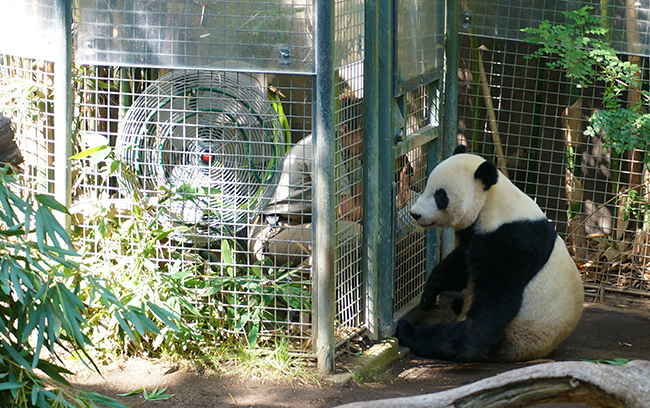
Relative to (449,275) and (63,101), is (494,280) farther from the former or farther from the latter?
(63,101)

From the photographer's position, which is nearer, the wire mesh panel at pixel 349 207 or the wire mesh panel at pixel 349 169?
the wire mesh panel at pixel 349 169

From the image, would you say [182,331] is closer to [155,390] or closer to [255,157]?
[155,390]

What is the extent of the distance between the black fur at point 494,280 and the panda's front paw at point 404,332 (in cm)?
19

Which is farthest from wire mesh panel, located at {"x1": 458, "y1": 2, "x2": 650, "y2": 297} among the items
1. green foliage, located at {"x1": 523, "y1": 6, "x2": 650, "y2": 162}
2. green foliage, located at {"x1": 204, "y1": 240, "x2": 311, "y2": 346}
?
green foliage, located at {"x1": 204, "y1": 240, "x2": 311, "y2": 346}

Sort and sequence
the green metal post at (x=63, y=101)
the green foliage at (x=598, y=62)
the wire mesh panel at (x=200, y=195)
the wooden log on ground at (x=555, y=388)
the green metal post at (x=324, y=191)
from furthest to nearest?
the green foliage at (x=598, y=62) → the wire mesh panel at (x=200, y=195) → the green metal post at (x=63, y=101) → the green metal post at (x=324, y=191) → the wooden log on ground at (x=555, y=388)

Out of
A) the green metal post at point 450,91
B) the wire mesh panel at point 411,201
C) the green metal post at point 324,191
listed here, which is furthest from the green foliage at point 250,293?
the green metal post at point 450,91

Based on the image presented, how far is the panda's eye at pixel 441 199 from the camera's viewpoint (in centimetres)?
428

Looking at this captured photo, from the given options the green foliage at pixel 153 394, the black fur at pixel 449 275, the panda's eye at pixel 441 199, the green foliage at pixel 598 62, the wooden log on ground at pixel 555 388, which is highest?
the green foliage at pixel 598 62

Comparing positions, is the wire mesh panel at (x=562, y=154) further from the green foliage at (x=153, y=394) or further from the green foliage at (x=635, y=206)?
the green foliage at (x=153, y=394)

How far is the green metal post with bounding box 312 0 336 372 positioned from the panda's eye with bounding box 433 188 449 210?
73cm

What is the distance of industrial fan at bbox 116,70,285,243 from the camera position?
405 cm

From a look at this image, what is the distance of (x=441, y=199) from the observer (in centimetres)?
428

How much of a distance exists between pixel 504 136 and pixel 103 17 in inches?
136

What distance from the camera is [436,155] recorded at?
5172 mm
